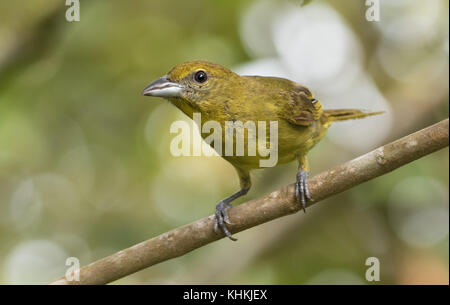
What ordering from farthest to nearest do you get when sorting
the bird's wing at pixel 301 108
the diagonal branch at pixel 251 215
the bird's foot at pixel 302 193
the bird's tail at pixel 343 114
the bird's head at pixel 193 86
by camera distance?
the bird's tail at pixel 343 114
the bird's wing at pixel 301 108
the bird's head at pixel 193 86
the bird's foot at pixel 302 193
the diagonal branch at pixel 251 215

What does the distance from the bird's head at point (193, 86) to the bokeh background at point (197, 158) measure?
1.25m

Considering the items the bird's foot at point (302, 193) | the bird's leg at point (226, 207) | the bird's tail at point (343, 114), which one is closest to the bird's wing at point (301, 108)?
the bird's tail at point (343, 114)

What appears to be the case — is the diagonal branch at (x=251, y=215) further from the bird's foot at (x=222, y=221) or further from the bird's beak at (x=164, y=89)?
the bird's beak at (x=164, y=89)

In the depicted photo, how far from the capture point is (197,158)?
5574mm

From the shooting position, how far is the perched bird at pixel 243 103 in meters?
3.43

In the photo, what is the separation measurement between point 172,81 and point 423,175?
2.62 metres

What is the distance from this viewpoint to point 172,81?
11.3 ft

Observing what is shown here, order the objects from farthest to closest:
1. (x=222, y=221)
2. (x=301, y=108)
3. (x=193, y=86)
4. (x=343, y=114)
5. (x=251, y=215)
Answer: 1. (x=343, y=114)
2. (x=301, y=108)
3. (x=193, y=86)
4. (x=222, y=221)
5. (x=251, y=215)

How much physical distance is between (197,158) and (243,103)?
2.10m

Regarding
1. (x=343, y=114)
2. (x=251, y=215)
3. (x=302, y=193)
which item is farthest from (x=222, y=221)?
(x=343, y=114)

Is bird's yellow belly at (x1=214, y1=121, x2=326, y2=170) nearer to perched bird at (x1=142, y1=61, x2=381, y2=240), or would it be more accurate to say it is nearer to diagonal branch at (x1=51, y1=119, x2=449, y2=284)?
perched bird at (x1=142, y1=61, x2=381, y2=240)

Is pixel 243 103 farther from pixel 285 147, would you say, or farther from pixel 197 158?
pixel 197 158

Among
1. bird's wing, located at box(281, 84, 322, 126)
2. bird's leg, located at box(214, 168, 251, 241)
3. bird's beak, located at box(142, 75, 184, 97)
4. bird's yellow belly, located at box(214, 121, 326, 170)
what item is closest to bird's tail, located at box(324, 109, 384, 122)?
bird's wing, located at box(281, 84, 322, 126)
